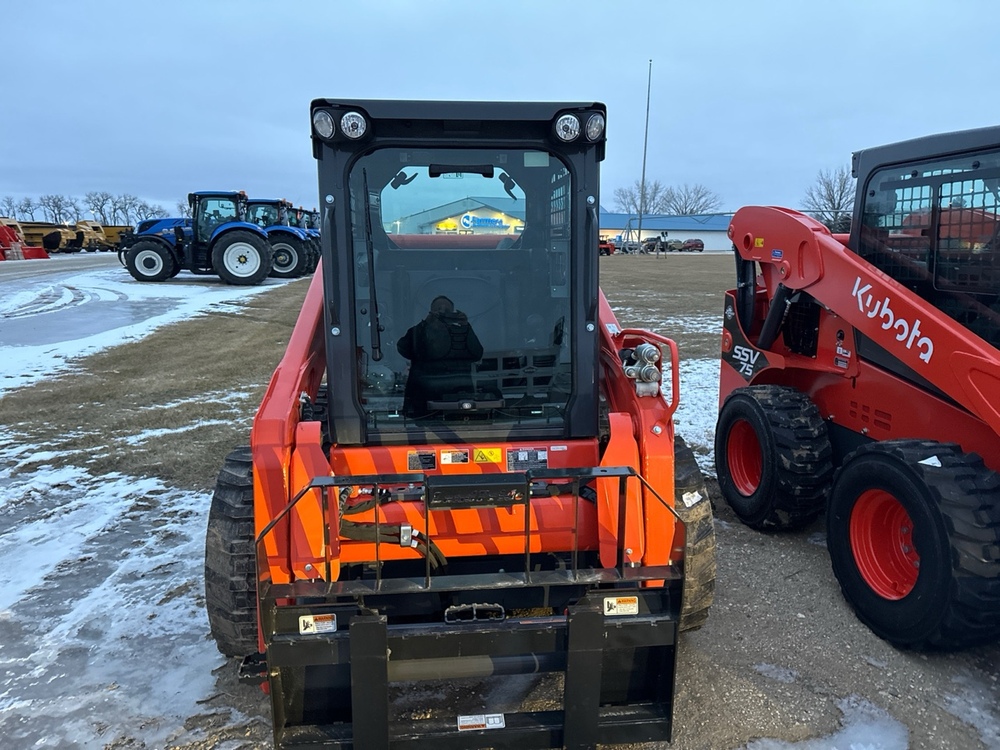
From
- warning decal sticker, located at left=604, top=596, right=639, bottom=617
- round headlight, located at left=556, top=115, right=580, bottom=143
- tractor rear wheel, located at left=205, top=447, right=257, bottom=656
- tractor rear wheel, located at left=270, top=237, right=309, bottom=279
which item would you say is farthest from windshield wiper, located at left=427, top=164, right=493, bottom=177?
tractor rear wheel, located at left=270, top=237, right=309, bottom=279

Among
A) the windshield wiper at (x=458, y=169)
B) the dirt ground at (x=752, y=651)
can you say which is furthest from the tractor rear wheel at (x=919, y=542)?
the windshield wiper at (x=458, y=169)

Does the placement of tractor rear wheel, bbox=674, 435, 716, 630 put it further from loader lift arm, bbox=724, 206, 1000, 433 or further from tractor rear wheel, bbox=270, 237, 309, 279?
A: tractor rear wheel, bbox=270, 237, 309, 279

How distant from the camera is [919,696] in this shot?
9.73 ft

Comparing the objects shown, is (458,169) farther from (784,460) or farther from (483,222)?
(784,460)

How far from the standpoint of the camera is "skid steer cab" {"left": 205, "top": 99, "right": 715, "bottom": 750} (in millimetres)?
2381

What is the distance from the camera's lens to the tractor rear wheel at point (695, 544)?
9.97 feet

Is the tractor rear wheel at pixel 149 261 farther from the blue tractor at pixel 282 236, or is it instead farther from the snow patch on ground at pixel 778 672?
the snow patch on ground at pixel 778 672

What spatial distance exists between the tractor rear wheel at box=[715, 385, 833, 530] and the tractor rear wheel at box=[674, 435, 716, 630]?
4.68 ft

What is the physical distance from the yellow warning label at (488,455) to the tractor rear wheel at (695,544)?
2.63 feet

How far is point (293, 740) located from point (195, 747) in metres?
0.58

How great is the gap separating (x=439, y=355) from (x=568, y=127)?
1056 millimetres

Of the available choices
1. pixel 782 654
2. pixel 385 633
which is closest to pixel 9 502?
pixel 385 633

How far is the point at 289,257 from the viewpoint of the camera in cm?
2153

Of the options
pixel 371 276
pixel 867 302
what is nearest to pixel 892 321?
pixel 867 302
